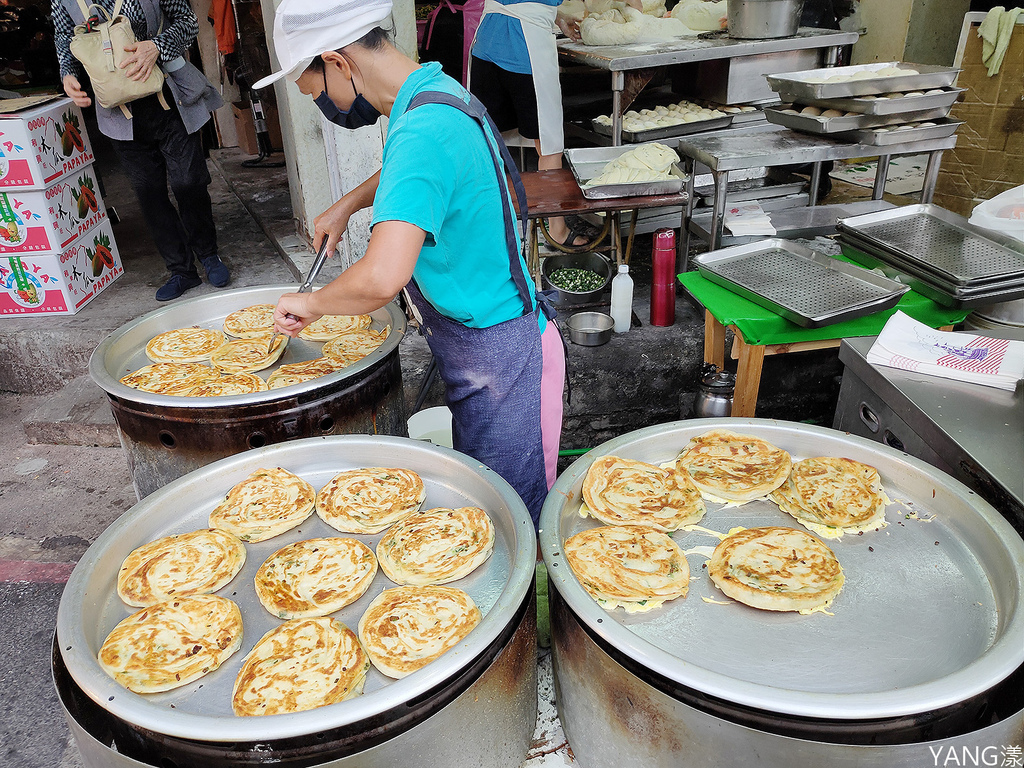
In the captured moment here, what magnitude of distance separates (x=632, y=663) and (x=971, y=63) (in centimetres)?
729

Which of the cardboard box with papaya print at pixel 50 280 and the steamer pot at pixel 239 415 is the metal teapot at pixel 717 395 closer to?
the steamer pot at pixel 239 415

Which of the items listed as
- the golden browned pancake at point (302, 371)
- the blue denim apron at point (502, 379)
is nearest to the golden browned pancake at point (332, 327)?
the golden browned pancake at point (302, 371)

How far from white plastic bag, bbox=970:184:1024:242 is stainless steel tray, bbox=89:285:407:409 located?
123 inches

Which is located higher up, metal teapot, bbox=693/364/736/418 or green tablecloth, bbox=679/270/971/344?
green tablecloth, bbox=679/270/971/344

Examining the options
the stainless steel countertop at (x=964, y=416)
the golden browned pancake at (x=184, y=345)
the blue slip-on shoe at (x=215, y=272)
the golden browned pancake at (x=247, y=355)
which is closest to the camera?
the stainless steel countertop at (x=964, y=416)

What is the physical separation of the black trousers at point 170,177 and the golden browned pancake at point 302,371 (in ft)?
10.2

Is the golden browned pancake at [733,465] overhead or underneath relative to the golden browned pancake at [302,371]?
overhead

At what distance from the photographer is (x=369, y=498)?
2.04m

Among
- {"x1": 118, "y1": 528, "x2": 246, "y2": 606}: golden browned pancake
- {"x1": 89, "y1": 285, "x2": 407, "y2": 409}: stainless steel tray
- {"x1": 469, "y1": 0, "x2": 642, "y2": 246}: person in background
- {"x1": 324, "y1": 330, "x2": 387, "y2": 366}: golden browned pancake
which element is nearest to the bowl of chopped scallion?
{"x1": 469, "y1": 0, "x2": 642, "y2": 246}: person in background

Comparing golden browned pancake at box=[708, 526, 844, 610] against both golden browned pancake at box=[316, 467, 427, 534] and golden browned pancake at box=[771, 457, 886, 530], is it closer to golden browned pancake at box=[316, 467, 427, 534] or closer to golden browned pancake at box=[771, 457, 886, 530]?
golden browned pancake at box=[771, 457, 886, 530]

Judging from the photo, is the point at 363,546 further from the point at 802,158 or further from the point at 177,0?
the point at 177,0

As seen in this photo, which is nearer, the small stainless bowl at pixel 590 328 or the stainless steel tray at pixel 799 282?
the stainless steel tray at pixel 799 282

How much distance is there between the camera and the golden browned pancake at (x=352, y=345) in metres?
2.84

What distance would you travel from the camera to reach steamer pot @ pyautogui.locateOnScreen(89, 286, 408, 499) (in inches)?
93.0
